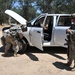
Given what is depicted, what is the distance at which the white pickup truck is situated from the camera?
Answer: 941cm

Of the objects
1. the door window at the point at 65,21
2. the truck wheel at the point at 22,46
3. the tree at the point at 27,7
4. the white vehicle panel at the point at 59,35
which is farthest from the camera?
the tree at the point at 27,7

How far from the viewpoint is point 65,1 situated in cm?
3819

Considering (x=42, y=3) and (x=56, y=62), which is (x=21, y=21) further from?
(x=42, y=3)

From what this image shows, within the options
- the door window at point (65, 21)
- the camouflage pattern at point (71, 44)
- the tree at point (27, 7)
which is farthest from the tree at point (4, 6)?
the camouflage pattern at point (71, 44)

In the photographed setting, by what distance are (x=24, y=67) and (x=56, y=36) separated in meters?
2.40

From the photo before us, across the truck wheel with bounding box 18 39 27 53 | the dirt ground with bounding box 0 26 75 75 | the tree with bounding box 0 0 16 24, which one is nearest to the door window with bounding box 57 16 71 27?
the dirt ground with bounding box 0 26 75 75

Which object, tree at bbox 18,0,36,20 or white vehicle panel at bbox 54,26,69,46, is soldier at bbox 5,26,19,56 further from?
tree at bbox 18,0,36,20

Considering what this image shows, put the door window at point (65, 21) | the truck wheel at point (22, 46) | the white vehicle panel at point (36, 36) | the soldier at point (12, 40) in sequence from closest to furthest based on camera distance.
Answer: the white vehicle panel at point (36, 36) < the soldier at point (12, 40) < the door window at point (65, 21) < the truck wheel at point (22, 46)

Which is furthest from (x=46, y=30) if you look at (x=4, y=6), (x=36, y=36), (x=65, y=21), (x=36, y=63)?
(x=4, y=6)

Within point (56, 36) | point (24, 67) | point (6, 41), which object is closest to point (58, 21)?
point (56, 36)

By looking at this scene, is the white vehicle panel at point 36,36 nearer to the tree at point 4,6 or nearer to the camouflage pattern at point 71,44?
the camouflage pattern at point 71,44

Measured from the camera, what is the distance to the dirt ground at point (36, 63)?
727cm

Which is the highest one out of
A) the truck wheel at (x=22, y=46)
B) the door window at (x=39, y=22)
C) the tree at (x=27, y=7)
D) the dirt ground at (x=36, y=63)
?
the tree at (x=27, y=7)

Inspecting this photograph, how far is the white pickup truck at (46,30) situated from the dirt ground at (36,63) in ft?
1.67
